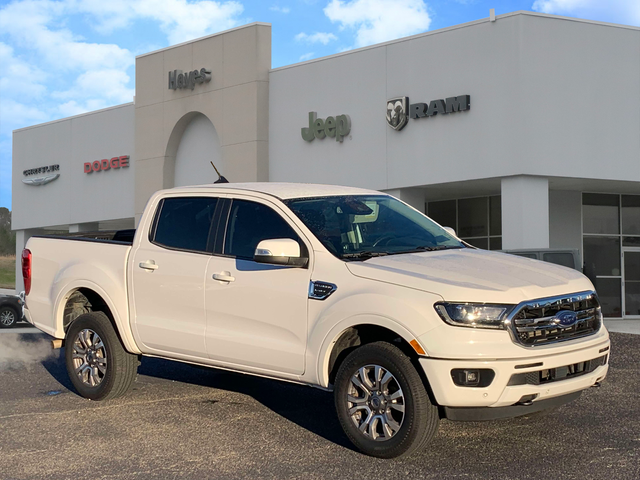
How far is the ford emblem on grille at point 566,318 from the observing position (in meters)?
5.43

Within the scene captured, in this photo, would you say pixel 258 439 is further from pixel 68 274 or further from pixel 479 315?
pixel 68 274

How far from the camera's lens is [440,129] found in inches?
843

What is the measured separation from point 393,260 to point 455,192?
1840 centimetres

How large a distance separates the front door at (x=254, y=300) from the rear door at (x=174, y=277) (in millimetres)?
180

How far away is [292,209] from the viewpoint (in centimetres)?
652

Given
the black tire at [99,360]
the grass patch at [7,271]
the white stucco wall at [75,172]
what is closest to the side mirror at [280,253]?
the black tire at [99,360]

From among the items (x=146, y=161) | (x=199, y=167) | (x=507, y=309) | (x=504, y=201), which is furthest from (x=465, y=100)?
(x=507, y=309)

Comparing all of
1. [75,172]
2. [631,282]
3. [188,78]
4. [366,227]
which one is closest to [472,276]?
[366,227]

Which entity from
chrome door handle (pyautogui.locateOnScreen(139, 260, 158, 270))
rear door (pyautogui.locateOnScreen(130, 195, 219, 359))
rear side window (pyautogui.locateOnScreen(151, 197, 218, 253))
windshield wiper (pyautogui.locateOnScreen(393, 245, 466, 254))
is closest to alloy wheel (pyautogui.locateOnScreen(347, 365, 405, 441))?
windshield wiper (pyautogui.locateOnScreen(393, 245, 466, 254))

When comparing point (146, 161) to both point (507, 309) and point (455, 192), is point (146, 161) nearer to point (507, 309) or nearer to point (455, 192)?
point (455, 192)

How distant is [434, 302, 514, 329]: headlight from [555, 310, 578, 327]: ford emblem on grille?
0.45 metres

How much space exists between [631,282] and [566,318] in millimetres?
20455

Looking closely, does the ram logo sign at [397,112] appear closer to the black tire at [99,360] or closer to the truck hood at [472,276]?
the black tire at [99,360]

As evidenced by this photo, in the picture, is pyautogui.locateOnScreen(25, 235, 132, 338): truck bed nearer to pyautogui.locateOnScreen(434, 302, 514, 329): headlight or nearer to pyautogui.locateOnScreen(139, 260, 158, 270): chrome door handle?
pyautogui.locateOnScreen(139, 260, 158, 270): chrome door handle
